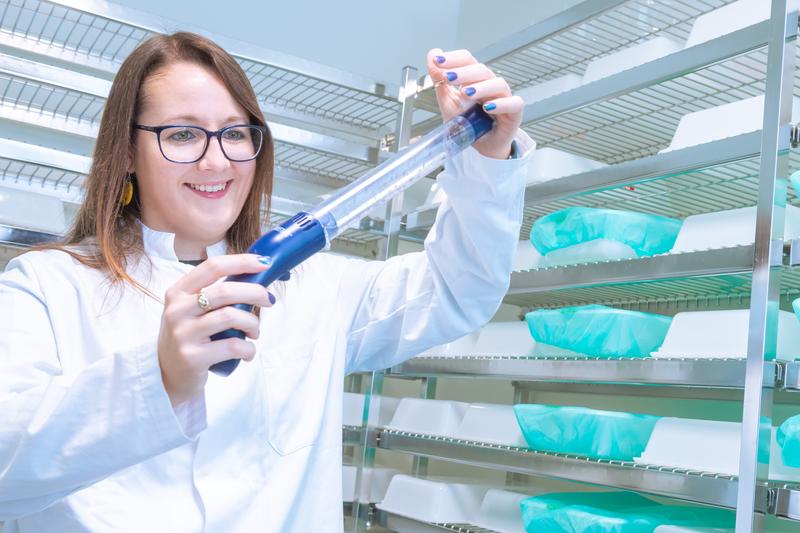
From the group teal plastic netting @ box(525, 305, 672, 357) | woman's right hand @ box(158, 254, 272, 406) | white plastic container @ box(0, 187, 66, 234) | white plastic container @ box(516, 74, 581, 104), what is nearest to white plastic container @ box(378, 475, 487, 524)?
teal plastic netting @ box(525, 305, 672, 357)

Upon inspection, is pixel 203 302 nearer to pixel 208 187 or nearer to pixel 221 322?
pixel 221 322

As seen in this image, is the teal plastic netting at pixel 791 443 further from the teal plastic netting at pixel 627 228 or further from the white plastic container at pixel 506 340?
the white plastic container at pixel 506 340

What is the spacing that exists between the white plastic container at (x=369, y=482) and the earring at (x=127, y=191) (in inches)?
50.6

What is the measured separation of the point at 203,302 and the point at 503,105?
0.46 meters

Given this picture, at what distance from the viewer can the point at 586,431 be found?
5.45 feet

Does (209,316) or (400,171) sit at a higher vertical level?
(400,171)

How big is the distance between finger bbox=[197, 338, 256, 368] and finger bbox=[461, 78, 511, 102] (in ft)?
1.42

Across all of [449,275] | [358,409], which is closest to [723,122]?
[449,275]

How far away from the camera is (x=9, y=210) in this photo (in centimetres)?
207

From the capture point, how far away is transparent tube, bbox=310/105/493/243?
81 centimetres

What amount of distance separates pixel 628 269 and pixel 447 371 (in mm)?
621

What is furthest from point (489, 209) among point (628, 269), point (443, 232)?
point (628, 269)

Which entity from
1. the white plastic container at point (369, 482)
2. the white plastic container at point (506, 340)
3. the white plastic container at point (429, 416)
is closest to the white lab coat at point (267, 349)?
the white plastic container at point (506, 340)

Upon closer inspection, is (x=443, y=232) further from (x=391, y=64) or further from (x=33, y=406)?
(x=391, y=64)
